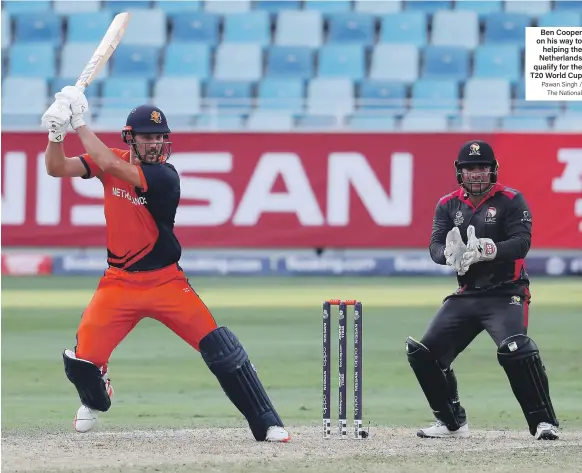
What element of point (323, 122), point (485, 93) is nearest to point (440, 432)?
point (323, 122)

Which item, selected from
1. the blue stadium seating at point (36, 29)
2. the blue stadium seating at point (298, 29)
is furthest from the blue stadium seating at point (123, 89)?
the blue stadium seating at point (298, 29)

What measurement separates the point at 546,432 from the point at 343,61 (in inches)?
595

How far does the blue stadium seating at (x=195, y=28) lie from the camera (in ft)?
73.6

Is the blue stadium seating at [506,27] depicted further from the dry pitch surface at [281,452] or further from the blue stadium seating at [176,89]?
the dry pitch surface at [281,452]

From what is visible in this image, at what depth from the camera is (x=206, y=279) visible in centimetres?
1911

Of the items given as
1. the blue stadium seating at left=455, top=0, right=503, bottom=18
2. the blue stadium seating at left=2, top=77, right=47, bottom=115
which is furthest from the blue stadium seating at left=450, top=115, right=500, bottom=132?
the blue stadium seating at left=2, top=77, right=47, bottom=115

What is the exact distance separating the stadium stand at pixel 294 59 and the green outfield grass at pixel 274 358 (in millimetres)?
2950

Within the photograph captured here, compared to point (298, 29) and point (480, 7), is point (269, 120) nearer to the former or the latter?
point (298, 29)

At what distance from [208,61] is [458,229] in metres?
15.0

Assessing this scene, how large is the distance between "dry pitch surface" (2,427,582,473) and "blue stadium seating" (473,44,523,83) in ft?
47.9

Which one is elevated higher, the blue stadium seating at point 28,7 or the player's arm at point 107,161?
the blue stadium seating at point 28,7

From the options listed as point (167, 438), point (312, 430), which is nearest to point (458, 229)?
point (312, 430)

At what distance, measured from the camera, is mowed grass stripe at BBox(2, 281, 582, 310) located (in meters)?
15.8

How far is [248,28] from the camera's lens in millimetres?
22281
